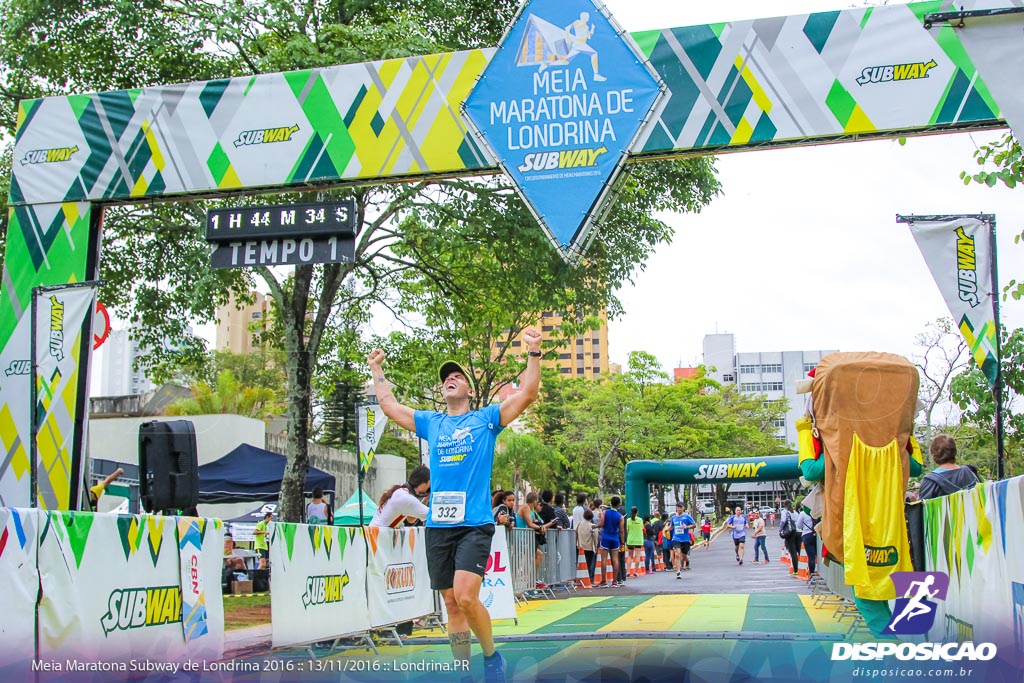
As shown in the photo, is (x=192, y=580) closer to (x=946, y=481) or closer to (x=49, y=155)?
(x=946, y=481)

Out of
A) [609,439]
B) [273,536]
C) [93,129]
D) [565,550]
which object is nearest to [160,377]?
[565,550]

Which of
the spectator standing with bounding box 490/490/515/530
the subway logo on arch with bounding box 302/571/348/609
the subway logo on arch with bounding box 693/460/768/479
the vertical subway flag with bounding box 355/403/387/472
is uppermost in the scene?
the vertical subway flag with bounding box 355/403/387/472

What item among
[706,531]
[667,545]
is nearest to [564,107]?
[667,545]

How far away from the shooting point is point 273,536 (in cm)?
665

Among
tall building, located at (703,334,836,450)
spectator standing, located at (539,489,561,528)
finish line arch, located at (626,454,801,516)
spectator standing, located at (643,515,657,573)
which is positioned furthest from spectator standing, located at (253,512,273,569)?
tall building, located at (703,334,836,450)

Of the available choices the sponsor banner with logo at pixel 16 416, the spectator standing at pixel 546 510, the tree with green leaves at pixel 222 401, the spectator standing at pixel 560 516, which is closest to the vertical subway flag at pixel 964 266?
the sponsor banner with logo at pixel 16 416

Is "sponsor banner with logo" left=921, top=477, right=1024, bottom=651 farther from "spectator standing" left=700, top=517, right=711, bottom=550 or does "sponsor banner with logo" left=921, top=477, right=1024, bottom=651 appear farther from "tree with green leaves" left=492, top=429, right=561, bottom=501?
Answer: "tree with green leaves" left=492, top=429, right=561, bottom=501

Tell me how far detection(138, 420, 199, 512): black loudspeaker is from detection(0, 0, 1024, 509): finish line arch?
837 millimetres

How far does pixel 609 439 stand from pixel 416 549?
38124 millimetres

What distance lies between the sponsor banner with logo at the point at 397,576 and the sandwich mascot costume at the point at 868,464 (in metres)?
3.76

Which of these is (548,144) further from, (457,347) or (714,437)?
(714,437)

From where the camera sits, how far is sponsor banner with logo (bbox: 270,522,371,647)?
6.60 metres

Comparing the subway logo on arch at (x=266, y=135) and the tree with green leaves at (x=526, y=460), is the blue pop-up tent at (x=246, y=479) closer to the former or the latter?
the subway logo on arch at (x=266, y=135)

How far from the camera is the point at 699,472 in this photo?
26234 millimetres
